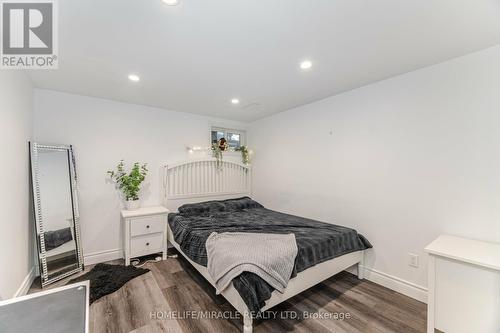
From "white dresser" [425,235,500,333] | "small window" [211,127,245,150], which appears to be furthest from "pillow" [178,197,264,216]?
"white dresser" [425,235,500,333]

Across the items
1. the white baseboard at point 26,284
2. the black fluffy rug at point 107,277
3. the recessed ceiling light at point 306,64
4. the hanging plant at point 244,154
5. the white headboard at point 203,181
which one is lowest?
the black fluffy rug at point 107,277

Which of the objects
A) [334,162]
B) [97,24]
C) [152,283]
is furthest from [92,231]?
[334,162]

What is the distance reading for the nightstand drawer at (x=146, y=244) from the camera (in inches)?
117

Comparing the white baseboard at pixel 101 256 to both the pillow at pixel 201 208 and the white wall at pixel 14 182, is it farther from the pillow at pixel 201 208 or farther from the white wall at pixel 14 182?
the pillow at pixel 201 208

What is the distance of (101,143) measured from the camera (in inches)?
123

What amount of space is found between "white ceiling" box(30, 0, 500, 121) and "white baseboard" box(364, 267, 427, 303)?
89.7 inches

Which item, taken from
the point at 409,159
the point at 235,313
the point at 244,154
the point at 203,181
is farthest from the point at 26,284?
the point at 409,159

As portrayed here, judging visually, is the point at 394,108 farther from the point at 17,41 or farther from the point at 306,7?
the point at 17,41

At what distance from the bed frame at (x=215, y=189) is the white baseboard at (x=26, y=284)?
154 cm

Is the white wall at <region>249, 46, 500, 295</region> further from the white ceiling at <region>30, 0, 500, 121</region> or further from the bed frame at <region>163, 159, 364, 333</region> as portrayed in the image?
the bed frame at <region>163, 159, 364, 333</region>

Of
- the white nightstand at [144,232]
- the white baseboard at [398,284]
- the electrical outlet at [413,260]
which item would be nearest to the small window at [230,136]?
the white nightstand at [144,232]

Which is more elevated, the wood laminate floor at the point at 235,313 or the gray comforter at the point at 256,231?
the gray comforter at the point at 256,231

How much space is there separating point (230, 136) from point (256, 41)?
9.55 ft

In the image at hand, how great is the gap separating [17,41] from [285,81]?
96.1 inches
